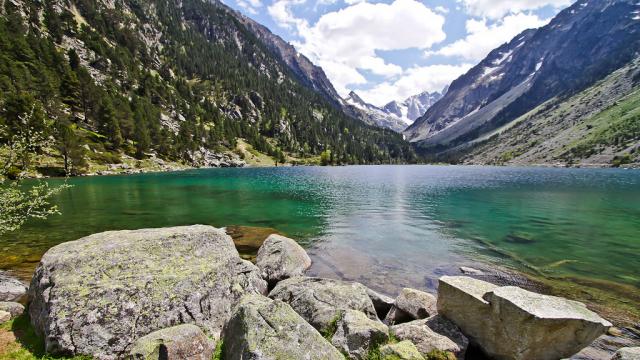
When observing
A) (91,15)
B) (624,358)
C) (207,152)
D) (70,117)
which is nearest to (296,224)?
(624,358)

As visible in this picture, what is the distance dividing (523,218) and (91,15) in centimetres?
25564

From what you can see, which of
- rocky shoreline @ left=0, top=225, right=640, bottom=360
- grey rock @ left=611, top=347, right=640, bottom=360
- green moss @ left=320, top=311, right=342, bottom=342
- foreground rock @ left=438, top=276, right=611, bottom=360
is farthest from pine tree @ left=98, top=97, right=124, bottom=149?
grey rock @ left=611, top=347, right=640, bottom=360

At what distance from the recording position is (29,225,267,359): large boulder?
34.1 feet

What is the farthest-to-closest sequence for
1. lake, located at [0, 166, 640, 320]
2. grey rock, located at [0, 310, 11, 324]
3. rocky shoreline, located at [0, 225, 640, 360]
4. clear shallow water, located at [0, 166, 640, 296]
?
clear shallow water, located at [0, 166, 640, 296], lake, located at [0, 166, 640, 320], grey rock, located at [0, 310, 11, 324], rocky shoreline, located at [0, 225, 640, 360]

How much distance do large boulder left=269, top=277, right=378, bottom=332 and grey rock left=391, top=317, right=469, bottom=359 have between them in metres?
2.02

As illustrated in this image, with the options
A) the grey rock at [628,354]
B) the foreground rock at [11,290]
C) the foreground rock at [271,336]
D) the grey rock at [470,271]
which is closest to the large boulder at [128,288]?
the foreground rock at [271,336]

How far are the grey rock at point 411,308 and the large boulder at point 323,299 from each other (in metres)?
1.49

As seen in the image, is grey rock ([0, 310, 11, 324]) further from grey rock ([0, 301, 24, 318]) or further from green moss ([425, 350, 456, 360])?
green moss ([425, 350, 456, 360])

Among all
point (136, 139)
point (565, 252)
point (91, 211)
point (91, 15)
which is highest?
point (91, 15)

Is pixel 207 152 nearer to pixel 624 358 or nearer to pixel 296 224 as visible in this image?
pixel 296 224

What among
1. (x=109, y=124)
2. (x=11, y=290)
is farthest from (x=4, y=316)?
(x=109, y=124)

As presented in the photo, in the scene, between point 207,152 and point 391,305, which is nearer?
point 391,305

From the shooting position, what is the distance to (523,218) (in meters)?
43.0

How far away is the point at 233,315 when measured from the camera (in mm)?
10141
